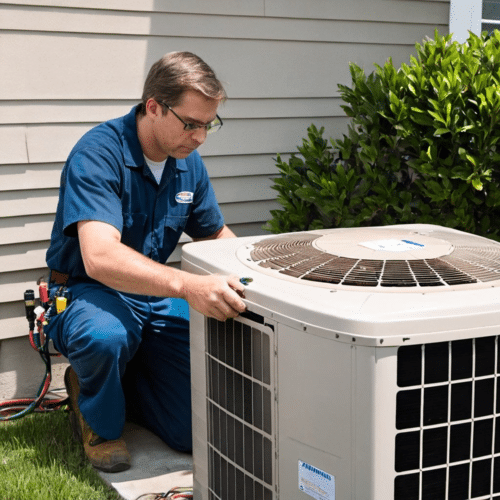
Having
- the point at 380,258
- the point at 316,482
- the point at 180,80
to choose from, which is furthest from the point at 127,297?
the point at 316,482

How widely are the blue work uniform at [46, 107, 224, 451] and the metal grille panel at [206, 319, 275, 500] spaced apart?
0.57m

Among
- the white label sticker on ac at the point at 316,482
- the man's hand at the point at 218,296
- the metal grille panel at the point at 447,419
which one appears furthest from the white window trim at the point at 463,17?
the white label sticker on ac at the point at 316,482

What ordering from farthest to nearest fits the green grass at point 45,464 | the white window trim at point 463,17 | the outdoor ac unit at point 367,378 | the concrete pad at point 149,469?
the white window trim at point 463,17
the concrete pad at point 149,469
the green grass at point 45,464
the outdoor ac unit at point 367,378

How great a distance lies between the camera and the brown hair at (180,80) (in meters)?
2.27

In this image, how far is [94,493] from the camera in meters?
2.21

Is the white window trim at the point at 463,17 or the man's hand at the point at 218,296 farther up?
the white window trim at the point at 463,17

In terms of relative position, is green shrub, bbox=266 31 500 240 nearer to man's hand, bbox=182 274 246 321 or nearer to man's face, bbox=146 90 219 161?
man's face, bbox=146 90 219 161

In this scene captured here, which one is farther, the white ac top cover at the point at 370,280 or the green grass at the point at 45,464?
the green grass at the point at 45,464

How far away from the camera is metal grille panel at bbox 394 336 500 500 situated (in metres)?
1.40

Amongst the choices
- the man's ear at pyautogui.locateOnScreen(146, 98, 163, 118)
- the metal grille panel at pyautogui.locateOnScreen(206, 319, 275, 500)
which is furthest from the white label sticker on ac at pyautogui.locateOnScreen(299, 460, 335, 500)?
the man's ear at pyautogui.locateOnScreen(146, 98, 163, 118)

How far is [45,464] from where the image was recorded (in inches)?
94.3

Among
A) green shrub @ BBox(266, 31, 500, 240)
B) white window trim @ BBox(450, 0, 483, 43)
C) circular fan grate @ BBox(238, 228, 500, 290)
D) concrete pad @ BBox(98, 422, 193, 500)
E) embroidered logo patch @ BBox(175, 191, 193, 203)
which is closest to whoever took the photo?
circular fan grate @ BBox(238, 228, 500, 290)

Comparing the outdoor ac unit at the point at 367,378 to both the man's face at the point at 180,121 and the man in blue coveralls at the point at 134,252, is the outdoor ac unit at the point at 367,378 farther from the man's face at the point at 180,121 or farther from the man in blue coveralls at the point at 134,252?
the man's face at the point at 180,121

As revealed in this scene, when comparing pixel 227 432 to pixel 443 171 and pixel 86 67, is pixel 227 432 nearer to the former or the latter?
pixel 443 171
